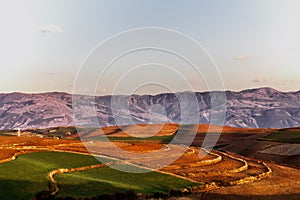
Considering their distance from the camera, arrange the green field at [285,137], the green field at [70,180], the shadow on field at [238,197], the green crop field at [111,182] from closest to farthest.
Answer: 1. the green field at [70,180]
2. the green crop field at [111,182]
3. the shadow on field at [238,197]
4. the green field at [285,137]

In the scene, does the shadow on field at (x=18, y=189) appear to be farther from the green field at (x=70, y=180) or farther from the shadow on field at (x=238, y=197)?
the shadow on field at (x=238, y=197)

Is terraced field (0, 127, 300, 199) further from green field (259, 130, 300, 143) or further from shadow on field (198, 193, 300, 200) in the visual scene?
green field (259, 130, 300, 143)

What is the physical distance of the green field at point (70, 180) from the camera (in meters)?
34.4

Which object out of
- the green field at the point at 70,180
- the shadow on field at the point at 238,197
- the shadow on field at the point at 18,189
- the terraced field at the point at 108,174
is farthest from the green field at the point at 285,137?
the shadow on field at the point at 18,189

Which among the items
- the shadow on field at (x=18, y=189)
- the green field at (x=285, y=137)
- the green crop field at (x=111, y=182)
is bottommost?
the green field at (x=285, y=137)

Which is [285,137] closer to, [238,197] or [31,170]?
[238,197]

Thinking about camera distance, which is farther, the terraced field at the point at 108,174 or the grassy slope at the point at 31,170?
the terraced field at the point at 108,174

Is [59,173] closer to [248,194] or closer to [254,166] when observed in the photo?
[248,194]

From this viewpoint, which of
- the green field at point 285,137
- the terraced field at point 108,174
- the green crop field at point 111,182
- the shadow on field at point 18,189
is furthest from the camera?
the green field at point 285,137

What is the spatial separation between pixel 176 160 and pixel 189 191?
74.8 ft

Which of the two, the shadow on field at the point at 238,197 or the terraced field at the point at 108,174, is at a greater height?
the terraced field at the point at 108,174

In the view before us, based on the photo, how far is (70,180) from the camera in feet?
131

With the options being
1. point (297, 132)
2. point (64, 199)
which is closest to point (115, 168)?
point (64, 199)

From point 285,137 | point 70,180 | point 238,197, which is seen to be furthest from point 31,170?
point 285,137
